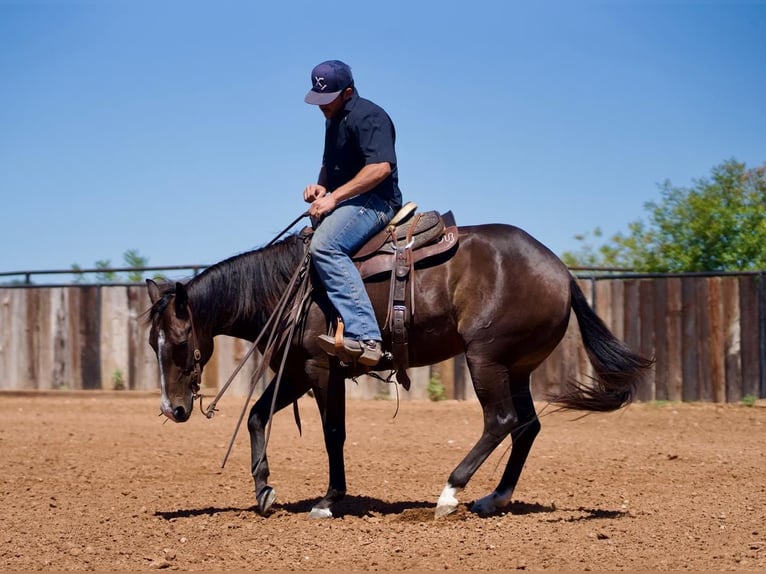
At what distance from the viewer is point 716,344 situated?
14141 millimetres

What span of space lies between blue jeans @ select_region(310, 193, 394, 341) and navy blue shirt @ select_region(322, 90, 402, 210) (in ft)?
0.78

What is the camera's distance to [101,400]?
15812 millimetres

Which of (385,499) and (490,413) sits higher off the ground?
(490,413)

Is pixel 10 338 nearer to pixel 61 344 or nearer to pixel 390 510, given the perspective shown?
pixel 61 344

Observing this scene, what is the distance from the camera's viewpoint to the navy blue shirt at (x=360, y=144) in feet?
21.7

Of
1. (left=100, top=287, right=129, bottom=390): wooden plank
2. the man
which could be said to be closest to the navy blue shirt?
the man

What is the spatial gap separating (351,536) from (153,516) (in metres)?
1.57

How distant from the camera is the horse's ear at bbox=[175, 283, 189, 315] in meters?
6.60

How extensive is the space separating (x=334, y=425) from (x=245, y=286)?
1164 mm

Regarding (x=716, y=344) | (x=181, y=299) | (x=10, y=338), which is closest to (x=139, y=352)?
(x=10, y=338)

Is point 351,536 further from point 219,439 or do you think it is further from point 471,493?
point 219,439

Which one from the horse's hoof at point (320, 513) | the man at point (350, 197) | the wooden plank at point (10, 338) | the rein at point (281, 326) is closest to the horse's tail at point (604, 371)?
the man at point (350, 197)

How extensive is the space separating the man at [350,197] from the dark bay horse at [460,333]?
0.83 feet

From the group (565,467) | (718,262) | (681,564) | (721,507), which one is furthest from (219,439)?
(718,262)
